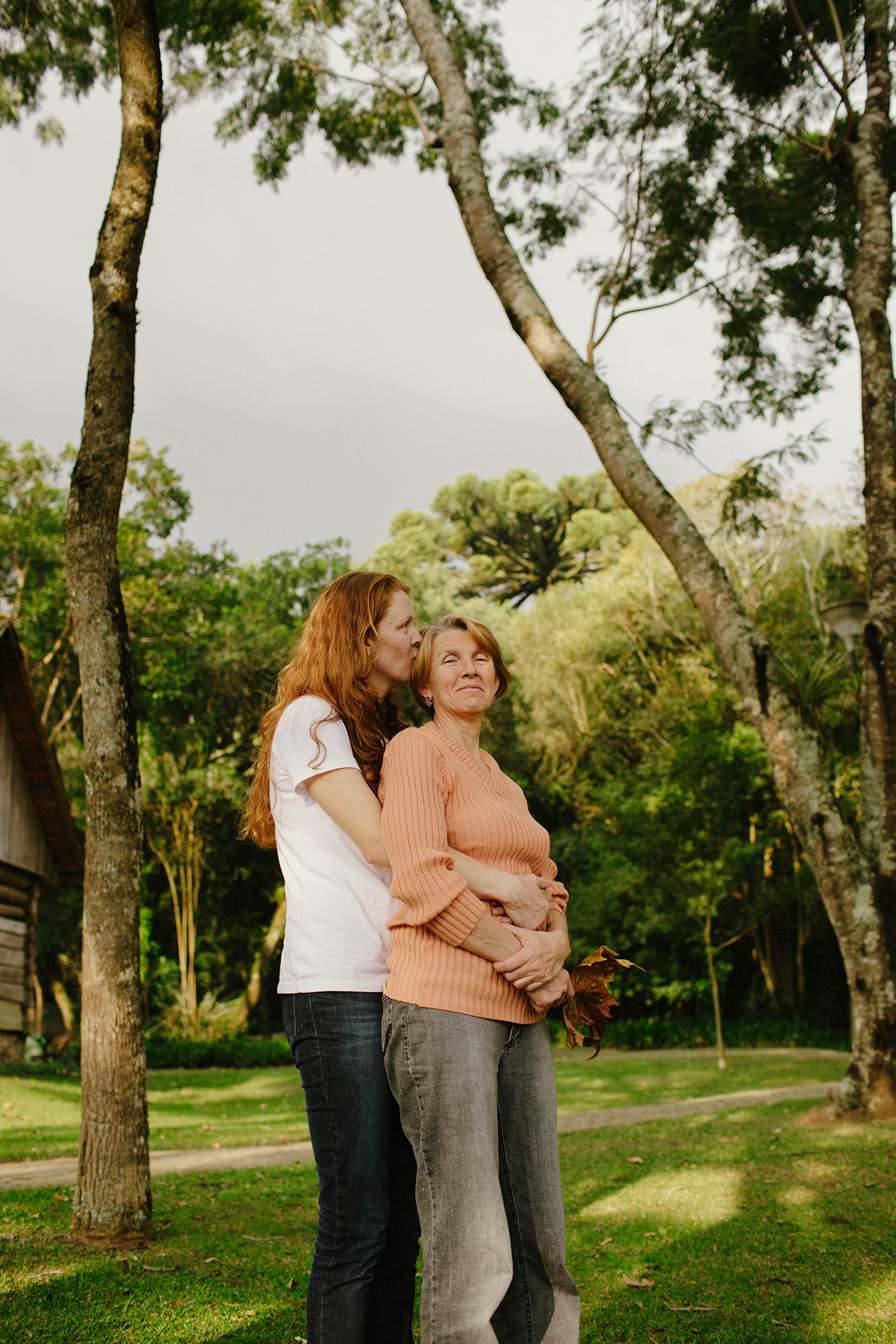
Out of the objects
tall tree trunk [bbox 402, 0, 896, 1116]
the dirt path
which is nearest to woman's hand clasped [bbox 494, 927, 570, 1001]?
the dirt path

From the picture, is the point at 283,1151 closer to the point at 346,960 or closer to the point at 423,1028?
the point at 346,960

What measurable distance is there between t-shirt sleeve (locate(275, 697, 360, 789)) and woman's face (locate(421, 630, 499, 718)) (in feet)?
0.90

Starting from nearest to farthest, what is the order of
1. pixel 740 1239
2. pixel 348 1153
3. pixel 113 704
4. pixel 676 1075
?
pixel 348 1153 → pixel 740 1239 → pixel 113 704 → pixel 676 1075

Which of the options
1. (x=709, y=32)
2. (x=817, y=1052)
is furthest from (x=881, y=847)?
(x=817, y=1052)

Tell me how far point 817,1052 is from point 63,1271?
13.8 metres

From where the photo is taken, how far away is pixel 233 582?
1966 cm

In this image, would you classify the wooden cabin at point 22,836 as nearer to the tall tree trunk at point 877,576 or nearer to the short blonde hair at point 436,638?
the tall tree trunk at point 877,576

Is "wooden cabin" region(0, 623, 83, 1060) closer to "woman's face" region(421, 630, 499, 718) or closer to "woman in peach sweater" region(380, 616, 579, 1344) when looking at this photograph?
"woman's face" region(421, 630, 499, 718)

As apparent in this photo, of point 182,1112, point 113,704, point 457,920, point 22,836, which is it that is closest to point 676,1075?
point 182,1112

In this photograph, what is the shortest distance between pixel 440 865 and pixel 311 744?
46cm

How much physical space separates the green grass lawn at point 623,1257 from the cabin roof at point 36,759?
316 inches

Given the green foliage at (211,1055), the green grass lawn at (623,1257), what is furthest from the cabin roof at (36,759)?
the green grass lawn at (623,1257)

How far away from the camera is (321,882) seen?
87.9 inches

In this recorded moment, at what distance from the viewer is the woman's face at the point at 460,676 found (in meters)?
2.40
